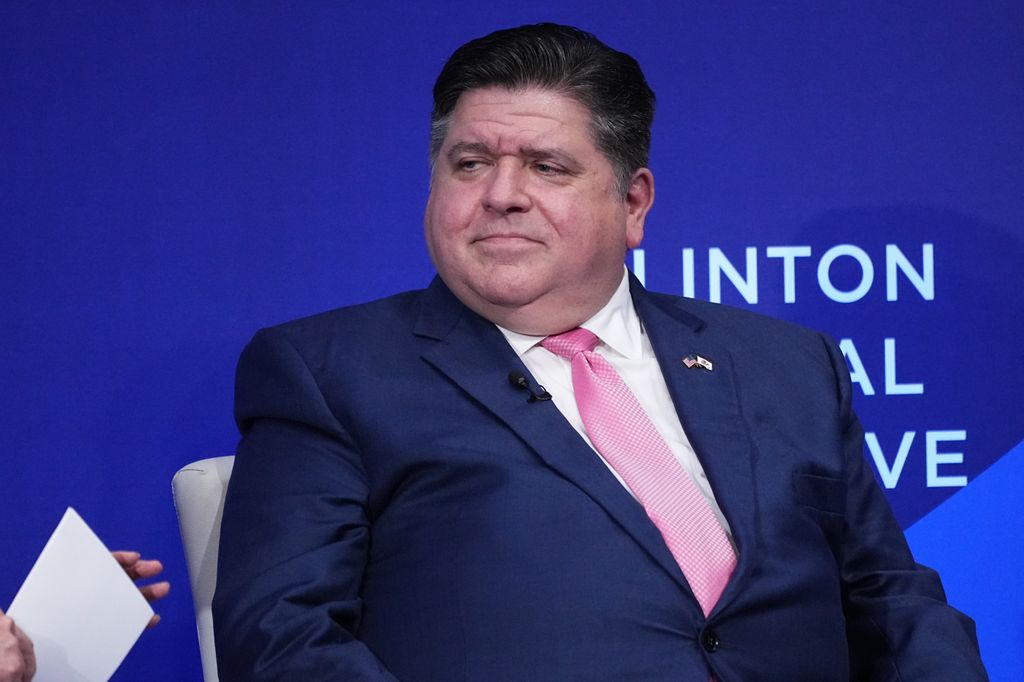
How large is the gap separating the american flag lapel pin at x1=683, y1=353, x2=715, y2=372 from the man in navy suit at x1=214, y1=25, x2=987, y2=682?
2 cm

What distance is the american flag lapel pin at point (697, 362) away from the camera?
2.09 meters

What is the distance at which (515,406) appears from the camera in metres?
1.89

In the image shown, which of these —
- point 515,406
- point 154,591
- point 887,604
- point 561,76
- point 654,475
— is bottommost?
point 887,604

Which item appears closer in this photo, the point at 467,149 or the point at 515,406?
the point at 515,406

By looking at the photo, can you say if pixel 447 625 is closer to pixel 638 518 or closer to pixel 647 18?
pixel 638 518

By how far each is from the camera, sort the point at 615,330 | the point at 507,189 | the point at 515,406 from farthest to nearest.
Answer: the point at 615,330
the point at 507,189
the point at 515,406

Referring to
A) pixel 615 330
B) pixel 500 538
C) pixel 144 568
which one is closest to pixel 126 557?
pixel 144 568

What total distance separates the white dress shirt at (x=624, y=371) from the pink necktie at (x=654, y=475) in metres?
0.02

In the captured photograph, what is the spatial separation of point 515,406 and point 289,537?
38 cm

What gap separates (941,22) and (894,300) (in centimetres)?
65

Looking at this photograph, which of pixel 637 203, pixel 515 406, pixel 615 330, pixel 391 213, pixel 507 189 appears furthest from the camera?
pixel 391 213

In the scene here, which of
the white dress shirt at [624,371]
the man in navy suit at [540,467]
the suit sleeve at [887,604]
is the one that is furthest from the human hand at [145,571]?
the suit sleeve at [887,604]

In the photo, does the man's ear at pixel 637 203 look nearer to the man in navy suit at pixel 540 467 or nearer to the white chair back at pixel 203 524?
the man in navy suit at pixel 540 467

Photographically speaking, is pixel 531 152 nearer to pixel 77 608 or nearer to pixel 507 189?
pixel 507 189
